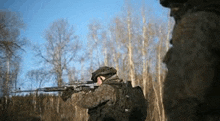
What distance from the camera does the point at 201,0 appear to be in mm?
731

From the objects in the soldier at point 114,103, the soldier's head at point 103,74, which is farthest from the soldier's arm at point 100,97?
the soldier's head at point 103,74

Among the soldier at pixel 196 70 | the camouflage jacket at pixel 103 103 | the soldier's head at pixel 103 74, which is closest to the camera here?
the soldier at pixel 196 70

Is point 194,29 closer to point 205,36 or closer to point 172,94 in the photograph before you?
point 205,36

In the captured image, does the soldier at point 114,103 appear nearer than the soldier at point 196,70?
No

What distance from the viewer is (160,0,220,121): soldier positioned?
0.65 m

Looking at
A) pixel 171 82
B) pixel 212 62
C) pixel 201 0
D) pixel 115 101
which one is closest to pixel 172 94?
pixel 171 82

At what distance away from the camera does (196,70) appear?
0.64 m

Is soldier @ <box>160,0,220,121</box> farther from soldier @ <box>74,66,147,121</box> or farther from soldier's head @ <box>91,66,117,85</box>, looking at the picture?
soldier's head @ <box>91,66,117,85</box>

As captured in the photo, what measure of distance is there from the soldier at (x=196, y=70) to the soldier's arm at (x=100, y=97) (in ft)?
11.1

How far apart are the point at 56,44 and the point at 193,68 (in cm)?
2764

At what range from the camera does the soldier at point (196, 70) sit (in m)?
0.65

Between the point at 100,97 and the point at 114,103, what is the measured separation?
0.91 ft

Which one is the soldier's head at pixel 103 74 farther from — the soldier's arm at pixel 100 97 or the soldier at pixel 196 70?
the soldier at pixel 196 70

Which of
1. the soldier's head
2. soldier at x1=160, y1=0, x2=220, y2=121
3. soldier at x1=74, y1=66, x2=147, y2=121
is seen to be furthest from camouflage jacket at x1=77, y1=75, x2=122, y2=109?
soldier at x1=160, y1=0, x2=220, y2=121
